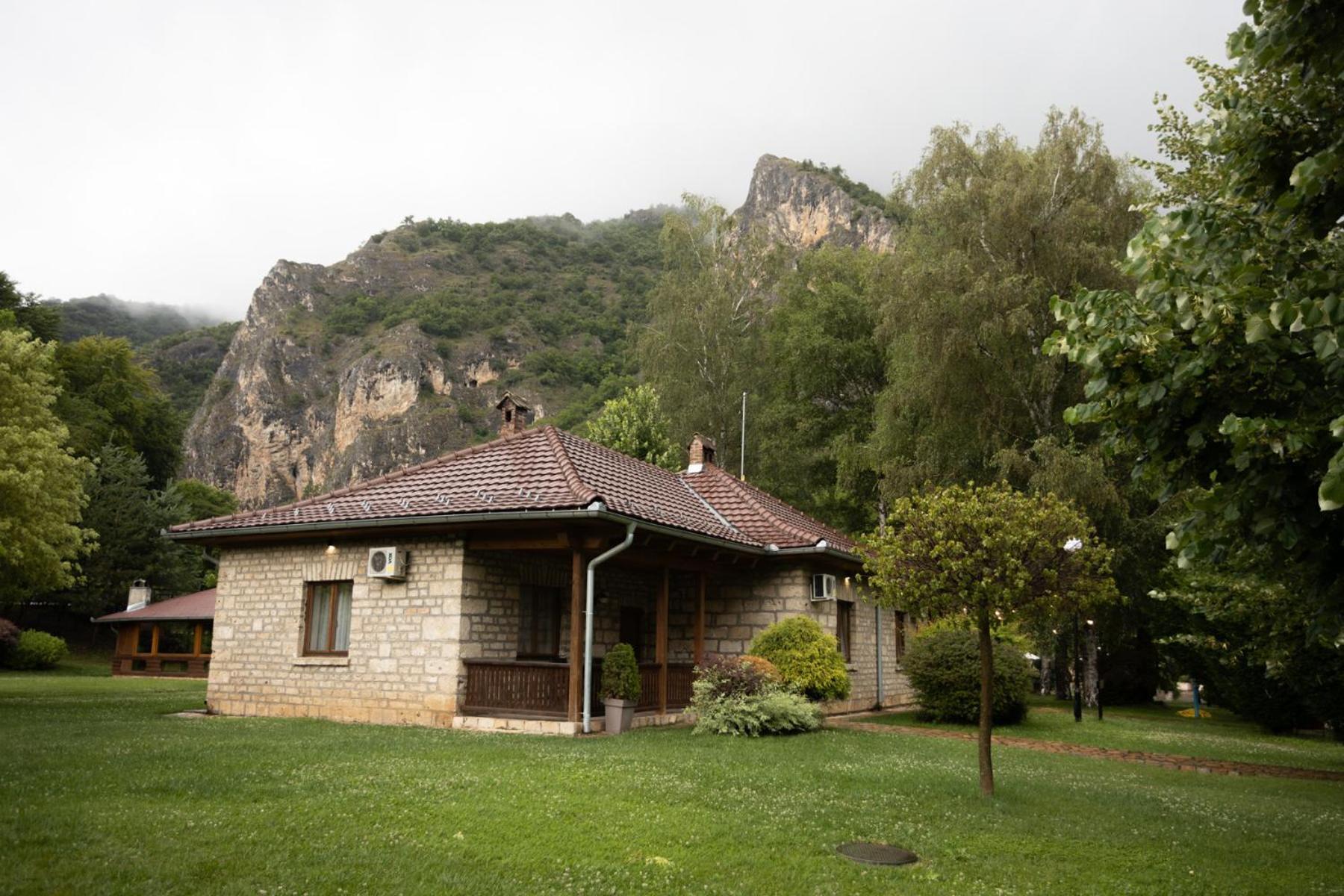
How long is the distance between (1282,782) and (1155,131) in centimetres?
1127

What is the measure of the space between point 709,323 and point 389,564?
21.1 metres

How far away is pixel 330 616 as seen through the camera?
14266 millimetres

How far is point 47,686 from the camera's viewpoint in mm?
22203

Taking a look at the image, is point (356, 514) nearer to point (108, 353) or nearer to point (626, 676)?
point (626, 676)

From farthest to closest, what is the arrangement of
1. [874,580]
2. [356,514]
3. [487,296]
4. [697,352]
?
1. [487,296]
2. [697,352]
3. [356,514]
4. [874,580]

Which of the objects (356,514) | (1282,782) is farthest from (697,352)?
(1282,782)

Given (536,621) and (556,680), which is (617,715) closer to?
(556,680)

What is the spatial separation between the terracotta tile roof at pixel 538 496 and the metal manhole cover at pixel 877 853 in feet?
20.4

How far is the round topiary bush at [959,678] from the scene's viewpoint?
15.9 m

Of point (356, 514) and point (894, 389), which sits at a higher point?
point (894, 389)

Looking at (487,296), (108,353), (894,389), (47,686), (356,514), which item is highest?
(487,296)

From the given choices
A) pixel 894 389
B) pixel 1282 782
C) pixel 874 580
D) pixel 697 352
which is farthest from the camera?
pixel 697 352

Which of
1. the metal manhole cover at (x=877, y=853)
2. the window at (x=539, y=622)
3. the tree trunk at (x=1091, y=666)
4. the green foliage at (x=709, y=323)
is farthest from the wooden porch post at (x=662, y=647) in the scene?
the green foliage at (x=709, y=323)

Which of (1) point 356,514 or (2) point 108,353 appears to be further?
(2) point 108,353
